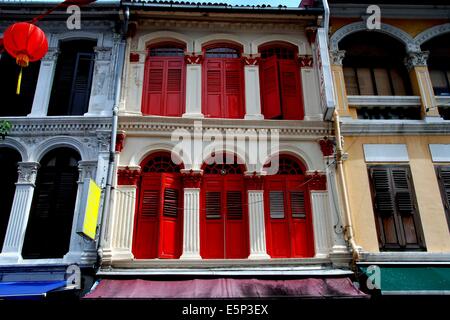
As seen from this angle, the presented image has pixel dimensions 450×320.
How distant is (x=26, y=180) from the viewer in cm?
828

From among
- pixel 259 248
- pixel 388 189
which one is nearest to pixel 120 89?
pixel 259 248

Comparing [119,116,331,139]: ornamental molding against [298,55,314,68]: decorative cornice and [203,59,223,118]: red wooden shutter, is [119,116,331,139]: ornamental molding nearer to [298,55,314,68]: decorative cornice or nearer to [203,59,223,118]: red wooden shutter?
[203,59,223,118]: red wooden shutter

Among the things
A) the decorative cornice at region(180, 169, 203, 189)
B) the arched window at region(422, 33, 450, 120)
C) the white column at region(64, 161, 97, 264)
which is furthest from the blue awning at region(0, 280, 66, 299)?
the arched window at region(422, 33, 450, 120)

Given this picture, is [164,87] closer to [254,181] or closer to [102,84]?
[102,84]

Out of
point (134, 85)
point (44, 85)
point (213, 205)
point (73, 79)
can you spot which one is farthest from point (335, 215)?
point (44, 85)

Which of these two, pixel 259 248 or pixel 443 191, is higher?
pixel 443 191

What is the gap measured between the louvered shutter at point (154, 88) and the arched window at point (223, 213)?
1807 millimetres

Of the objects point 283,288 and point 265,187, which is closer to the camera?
point 283,288

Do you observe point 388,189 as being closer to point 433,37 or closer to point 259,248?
point 259,248

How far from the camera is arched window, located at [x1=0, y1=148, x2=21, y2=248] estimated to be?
8.19m

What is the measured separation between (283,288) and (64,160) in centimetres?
505

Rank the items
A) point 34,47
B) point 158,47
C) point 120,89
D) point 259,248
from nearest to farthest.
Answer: point 34,47
point 259,248
point 120,89
point 158,47

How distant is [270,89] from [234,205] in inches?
111

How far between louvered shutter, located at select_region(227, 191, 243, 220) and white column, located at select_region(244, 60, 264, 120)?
1710mm
